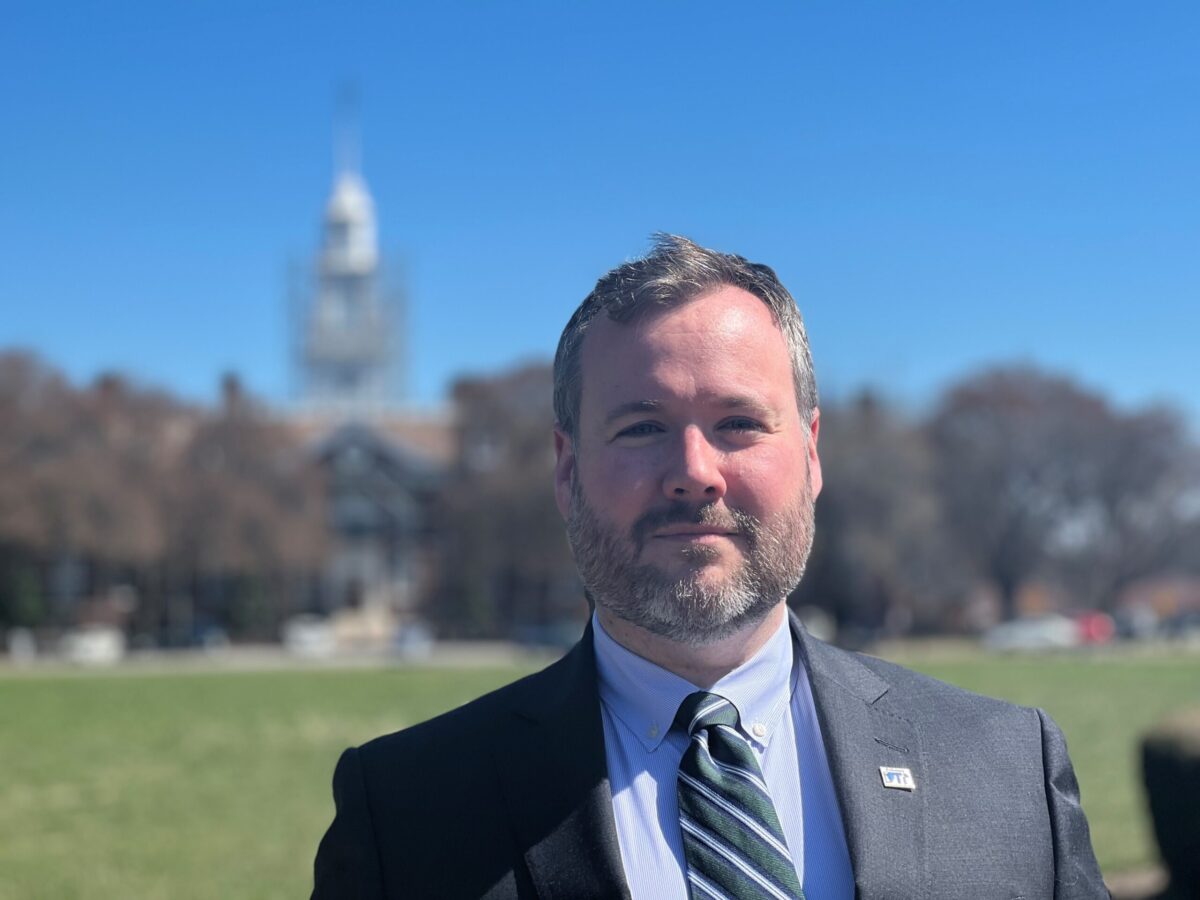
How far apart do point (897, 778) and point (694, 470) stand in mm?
706

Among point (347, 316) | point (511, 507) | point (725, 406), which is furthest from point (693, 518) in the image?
point (347, 316)

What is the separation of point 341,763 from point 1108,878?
9569 mm

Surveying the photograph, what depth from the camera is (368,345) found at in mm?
119188

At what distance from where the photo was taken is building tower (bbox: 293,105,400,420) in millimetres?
118750

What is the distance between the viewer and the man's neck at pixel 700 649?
8.33 ft

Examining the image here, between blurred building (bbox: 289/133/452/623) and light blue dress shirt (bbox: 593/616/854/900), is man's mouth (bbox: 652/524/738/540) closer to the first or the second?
light blue dress shirt (bbox: 593/616/854/900)

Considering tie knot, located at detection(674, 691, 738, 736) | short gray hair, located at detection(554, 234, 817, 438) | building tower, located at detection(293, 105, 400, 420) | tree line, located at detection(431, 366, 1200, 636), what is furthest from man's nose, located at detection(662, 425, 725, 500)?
building tower, located at detection(293, 105, 400, 420)

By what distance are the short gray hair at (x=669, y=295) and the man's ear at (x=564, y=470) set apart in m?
0.03

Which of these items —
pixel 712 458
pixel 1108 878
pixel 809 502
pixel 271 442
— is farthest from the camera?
pixel 271 442

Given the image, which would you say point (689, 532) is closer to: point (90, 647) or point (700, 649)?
point (700, 649)

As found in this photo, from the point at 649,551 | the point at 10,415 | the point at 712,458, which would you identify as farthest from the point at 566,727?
the point at 10,415

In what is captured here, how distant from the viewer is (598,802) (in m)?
2.48

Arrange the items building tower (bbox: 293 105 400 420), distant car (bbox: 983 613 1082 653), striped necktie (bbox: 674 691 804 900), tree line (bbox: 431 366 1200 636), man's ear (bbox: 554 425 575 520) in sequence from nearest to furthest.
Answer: striped necktie (bbox: 674 691 804 900)
man's ear (bbox: 554 425 575 520)
distant car (bbox: 983 613 1082 653)
tree line (bbox: 431 366 1200 636)
building tower (bbox: 293 105 400 420)

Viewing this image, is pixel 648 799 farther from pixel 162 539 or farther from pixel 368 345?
pixel 368 345
